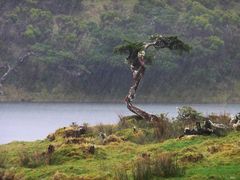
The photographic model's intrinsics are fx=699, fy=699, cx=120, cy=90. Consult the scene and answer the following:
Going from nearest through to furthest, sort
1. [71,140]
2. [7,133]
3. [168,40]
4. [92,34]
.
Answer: [71,140]
[168,40]
[7,133]
[92,34]

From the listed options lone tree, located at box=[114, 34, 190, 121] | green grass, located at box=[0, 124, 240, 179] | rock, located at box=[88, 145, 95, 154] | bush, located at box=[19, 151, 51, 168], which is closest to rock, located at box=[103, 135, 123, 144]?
green grass, located at box=[0, 124, 240, 179]

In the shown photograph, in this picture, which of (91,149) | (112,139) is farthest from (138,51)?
(91,149)

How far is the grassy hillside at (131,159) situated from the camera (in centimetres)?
1769

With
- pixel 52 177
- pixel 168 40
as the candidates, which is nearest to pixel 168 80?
pixel 168 40

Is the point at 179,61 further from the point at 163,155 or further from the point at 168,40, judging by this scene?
the point at 163,155

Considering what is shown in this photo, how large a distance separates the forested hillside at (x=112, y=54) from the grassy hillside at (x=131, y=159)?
79104mm

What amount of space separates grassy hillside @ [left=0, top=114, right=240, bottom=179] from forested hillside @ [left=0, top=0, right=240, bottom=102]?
7910 cm

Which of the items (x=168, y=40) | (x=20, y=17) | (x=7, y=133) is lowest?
(x=7, y=133)

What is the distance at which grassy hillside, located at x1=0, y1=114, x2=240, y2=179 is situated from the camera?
58.0 ft

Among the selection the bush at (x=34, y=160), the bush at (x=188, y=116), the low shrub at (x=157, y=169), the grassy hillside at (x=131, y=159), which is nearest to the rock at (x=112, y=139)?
the grassy hillside at (x=131, y=159)

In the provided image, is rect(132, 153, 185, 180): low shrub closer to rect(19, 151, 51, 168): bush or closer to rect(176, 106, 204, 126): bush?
rect(19, 151, 51, 168): bush

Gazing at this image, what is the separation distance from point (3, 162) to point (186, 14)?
97.6 m

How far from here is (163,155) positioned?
18578 millimetres

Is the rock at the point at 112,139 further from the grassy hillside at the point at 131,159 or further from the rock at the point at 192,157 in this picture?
the rock at the point at 192,157
